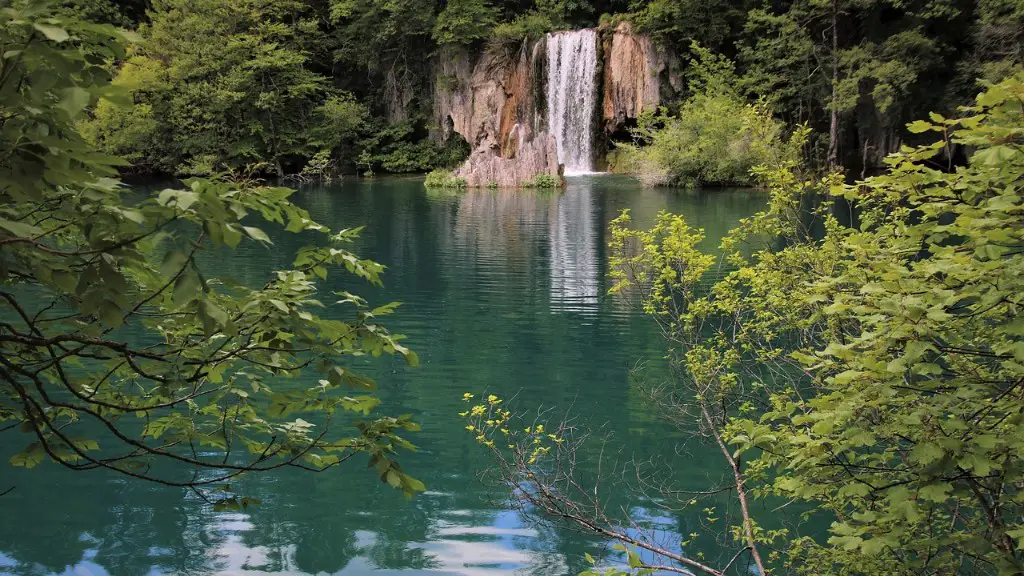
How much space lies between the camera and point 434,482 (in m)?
7.21

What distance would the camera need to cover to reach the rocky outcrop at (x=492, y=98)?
41.8 meters

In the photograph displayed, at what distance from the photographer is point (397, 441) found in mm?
3289

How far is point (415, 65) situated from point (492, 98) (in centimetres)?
644

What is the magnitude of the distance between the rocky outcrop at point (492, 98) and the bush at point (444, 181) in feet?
6.53

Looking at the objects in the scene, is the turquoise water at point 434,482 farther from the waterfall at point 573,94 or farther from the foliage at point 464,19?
the foliage at point 464,19

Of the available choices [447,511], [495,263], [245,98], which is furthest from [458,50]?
[447,511]

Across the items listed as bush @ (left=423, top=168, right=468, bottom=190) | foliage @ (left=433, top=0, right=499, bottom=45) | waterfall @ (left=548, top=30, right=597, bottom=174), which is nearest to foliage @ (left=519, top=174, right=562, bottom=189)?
bush @ (left=423, top=168, right=468, bottom=190)

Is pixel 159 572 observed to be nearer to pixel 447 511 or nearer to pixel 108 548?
pixel 108 548

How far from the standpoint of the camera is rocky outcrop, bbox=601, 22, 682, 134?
129ft

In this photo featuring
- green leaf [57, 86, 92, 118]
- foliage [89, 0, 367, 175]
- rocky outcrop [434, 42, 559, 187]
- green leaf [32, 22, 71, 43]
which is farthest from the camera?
rocky outcrop [434, 42, 559, 187]

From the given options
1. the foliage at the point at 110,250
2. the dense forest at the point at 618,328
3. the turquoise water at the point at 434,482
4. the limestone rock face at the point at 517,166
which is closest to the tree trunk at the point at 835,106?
the limestone rock face at the point at 517,166

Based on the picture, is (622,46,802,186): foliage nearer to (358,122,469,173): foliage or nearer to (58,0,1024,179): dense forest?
(58,0,1024,179): dense forest

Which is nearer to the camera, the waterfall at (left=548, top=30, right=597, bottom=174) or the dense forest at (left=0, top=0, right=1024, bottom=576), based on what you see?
the dense forest at (left=0, top=0, right=1024, bottom=576)

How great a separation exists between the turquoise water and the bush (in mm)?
19227
